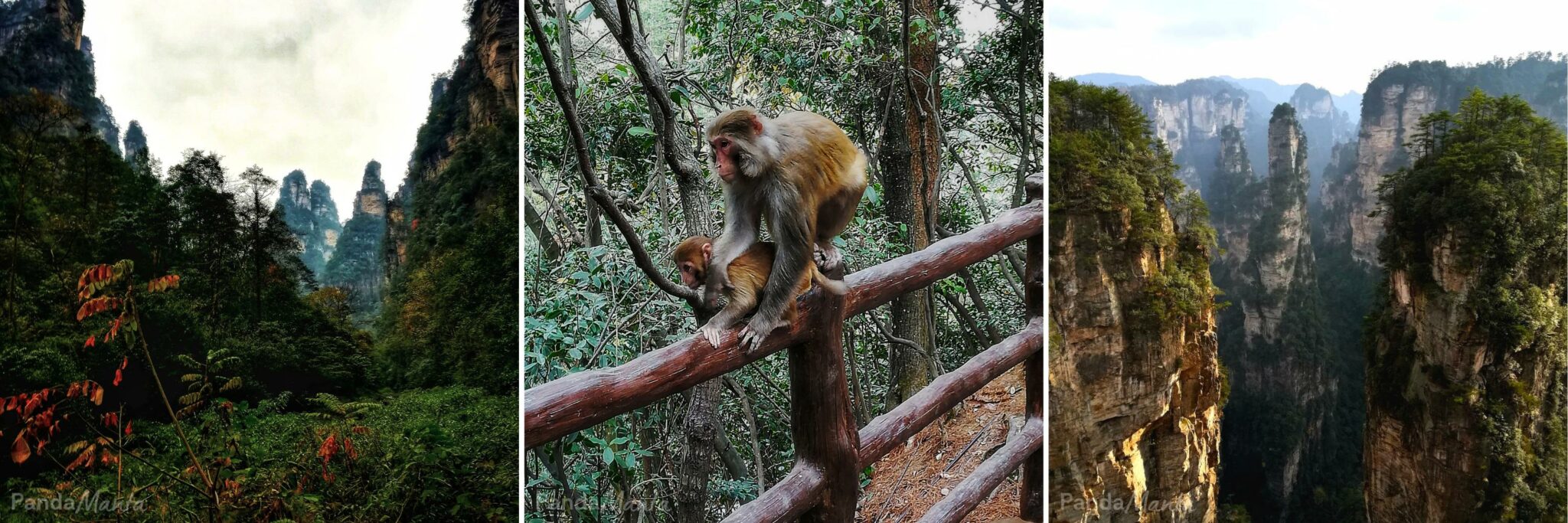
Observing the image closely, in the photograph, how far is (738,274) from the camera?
71.8 inches

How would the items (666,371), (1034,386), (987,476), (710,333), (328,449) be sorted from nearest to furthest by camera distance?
1. (666,371)
2. (710,333)
3. (328,449)
4. (987,476)
5. (1034,386)

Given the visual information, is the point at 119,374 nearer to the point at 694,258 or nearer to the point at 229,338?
the point at 229,338

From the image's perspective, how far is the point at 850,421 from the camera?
2.08 metres

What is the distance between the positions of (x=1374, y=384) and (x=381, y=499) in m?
3.80

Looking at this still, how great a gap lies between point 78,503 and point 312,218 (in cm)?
85

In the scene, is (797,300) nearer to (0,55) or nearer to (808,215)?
(808,215)

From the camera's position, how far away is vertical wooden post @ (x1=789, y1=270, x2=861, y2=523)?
6.42ft

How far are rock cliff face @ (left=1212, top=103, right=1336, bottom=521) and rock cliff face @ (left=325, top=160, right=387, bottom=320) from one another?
9.93 ft

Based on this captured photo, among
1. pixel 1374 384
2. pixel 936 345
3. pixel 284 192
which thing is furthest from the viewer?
pixel 1374 384

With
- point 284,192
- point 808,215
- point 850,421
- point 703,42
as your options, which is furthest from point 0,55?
point 850,421

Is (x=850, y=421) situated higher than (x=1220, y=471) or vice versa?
(x=850, y=421)

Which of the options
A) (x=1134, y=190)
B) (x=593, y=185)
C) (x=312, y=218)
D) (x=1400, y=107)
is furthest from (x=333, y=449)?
(x=1400, y=107)

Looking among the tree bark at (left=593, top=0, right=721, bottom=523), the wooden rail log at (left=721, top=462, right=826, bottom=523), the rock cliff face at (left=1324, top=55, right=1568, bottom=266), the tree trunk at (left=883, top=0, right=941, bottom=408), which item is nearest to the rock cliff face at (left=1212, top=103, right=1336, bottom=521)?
the rock cliff face at (left=1324, top=55, right=1568, bottom=266)

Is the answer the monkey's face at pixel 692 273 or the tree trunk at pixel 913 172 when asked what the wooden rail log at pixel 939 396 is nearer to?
the tree trunk at pixel 913 172
